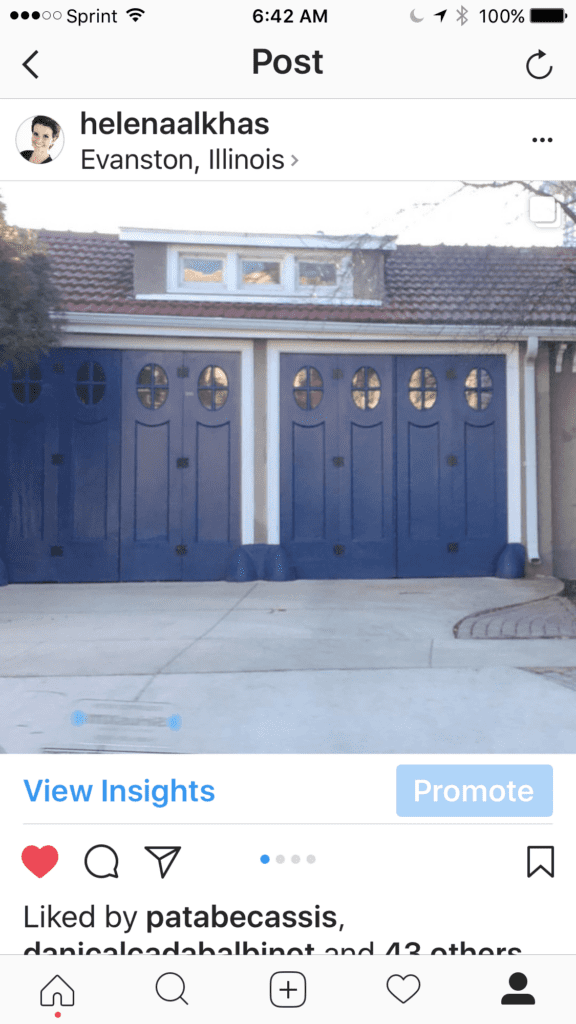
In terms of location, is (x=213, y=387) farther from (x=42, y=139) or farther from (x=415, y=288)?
(x=42, y=139)

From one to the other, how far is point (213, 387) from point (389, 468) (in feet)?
7.50

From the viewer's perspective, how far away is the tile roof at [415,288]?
7711mm

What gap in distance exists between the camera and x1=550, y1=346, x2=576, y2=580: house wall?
26.5ft

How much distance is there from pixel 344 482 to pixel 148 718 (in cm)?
545

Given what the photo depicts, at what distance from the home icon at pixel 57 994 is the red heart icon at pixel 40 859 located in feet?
0.63

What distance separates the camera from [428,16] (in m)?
1.58

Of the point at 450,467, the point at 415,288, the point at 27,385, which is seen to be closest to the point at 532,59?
the point at 450,467

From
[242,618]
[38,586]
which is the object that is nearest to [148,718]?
[242,618]

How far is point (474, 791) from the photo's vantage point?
1293mm

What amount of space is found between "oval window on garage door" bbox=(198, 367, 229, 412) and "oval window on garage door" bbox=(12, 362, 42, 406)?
1.83 meters

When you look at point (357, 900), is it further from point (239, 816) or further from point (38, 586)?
point (38, 586)

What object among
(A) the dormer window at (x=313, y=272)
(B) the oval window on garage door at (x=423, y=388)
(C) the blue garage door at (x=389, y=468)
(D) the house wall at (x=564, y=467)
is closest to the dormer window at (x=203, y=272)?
(A) the dormer window at (x=313, y=272)

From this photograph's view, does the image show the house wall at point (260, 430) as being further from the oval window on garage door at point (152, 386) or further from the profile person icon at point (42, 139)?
the profile person icon at point (42, 139)

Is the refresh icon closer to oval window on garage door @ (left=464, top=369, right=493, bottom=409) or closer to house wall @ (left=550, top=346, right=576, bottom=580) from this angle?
oval window on garage door @ (left=464, top=369, right=493, bottom=409)
